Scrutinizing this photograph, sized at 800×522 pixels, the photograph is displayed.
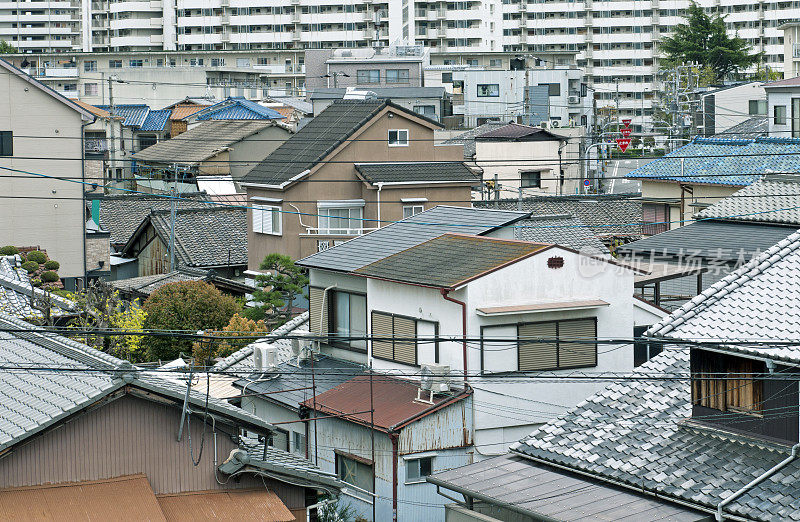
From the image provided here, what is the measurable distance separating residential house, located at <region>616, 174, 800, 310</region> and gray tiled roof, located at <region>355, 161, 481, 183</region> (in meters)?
10.8

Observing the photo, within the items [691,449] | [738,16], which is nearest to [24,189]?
[691,449]

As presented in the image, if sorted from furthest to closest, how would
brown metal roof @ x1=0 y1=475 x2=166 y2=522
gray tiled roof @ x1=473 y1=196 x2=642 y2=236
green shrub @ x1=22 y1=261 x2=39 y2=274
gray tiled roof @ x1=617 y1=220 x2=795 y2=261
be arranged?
gray tiled roof @ x1=473 y1=196 x2=642 y2=236 < green shrub @ x1=22 y1=261 x2=39 y2=274 < gray tiled roof @ x1=617 y1=220 x2=795 y2=261 < brown metal roof @ x1=0 y1=475 x2=166 y2=522

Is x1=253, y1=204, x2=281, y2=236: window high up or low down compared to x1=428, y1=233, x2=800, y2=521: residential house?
up

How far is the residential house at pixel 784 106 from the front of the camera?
4047cm

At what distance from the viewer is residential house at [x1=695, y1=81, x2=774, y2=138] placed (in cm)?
5306

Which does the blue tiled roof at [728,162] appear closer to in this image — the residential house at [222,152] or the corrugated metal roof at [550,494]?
the corrugated metal roof at [550,494]

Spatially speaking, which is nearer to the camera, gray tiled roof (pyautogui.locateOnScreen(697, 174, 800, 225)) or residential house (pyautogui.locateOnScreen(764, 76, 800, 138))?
gray tiled roof (pyautogui.locateOnScreen(697, 174, 800, 225))

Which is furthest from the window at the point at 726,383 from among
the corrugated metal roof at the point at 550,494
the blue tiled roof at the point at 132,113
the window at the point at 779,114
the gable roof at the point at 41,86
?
the blue tiled roof at the point at 132,113

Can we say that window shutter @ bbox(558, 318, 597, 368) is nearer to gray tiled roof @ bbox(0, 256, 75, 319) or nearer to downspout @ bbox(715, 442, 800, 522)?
downspout @ bbox(715, 442, 800, 522)

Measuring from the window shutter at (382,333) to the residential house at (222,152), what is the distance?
104 feet

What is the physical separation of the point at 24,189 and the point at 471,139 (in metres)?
22.9

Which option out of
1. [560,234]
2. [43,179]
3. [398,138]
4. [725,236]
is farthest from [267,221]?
[725,236]

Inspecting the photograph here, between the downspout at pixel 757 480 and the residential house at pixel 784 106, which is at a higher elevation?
the residential house at pixel 784 106

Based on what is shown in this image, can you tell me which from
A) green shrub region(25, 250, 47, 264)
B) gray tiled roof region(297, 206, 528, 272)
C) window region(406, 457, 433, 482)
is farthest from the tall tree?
window region(406, 457, 433, 482)
